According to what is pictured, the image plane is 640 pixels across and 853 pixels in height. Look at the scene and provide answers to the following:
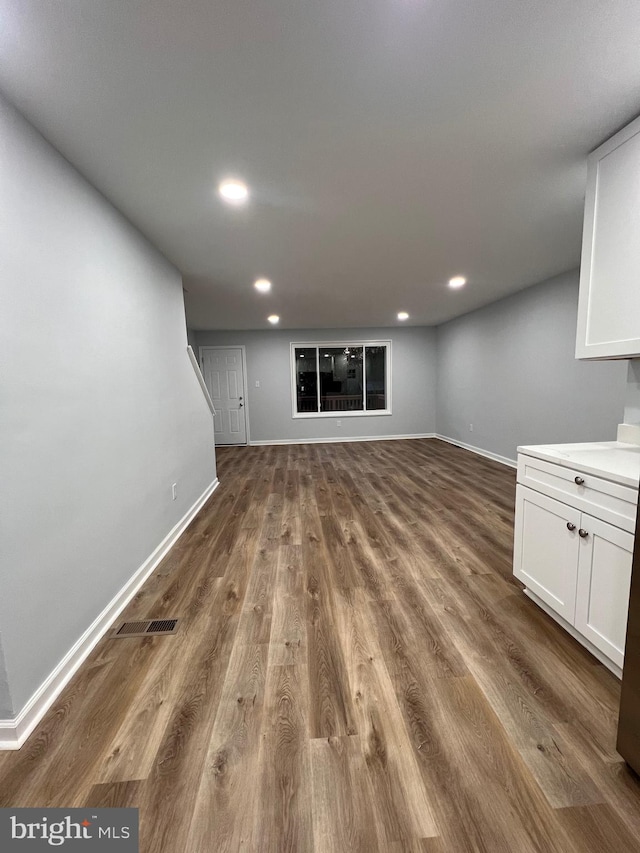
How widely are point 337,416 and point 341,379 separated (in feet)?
2.68

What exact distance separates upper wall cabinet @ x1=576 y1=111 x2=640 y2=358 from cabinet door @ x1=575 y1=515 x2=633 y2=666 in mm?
924

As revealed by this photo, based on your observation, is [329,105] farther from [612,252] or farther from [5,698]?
[5,698]

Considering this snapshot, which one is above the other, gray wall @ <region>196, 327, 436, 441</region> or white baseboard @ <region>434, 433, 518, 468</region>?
gray wall @ <region>196, 327, 436, 441</region>

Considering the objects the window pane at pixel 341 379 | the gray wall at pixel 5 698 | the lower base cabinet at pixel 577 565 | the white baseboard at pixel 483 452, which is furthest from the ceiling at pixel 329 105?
the window pane at pixel 341 379

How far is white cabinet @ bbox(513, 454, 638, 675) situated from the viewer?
140cm

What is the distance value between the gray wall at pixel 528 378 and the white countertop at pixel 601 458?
192cm

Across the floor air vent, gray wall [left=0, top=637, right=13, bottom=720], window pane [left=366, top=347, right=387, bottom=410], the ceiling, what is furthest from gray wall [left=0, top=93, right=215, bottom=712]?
window pane [left=366, top=347, right=387, bottom=410]

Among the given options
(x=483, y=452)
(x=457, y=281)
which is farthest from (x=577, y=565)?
(x=483, y=452)

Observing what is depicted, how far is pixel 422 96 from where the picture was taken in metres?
1.40

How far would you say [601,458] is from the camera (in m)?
1.68

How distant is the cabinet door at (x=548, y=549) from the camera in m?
1.65

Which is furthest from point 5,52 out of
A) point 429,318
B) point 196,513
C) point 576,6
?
point 429,318

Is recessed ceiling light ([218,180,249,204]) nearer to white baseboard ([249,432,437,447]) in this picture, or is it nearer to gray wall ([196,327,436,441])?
gray wall ([196,327,436,441])

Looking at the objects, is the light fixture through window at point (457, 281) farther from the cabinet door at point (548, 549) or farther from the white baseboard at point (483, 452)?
the cabinet door at point (548, 549)
